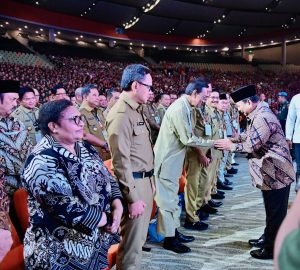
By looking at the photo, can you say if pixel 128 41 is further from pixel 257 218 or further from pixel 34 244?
pixel 34 244

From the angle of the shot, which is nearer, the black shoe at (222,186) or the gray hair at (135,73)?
the gray hair at (135,73)

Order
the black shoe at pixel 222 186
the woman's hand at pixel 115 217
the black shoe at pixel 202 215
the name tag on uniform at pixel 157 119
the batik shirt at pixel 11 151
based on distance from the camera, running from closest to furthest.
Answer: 1. the woman's hand at pixel 115 217
2. the batik shirt at pixel 11 151
3. the black shoe at pixel 202 215
4. the black shoe at pixel 222 186
5. the name tag on uniform at pixel 157 119

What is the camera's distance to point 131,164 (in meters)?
2.68

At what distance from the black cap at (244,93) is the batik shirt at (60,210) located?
1795 millimetres

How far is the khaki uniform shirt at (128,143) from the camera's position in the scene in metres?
2.53

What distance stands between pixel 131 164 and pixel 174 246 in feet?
4.25

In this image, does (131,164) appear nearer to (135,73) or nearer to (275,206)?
(135,73)

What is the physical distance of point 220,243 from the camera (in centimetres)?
383

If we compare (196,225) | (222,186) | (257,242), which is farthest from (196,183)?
(222,186)

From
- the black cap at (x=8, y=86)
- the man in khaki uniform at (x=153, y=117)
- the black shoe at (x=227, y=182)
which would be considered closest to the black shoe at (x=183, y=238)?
the black cap at (x=8, y=86)

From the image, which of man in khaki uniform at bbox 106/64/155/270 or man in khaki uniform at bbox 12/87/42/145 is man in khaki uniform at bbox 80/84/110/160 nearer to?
man in khaki uniform at bbox 12/87/42/145

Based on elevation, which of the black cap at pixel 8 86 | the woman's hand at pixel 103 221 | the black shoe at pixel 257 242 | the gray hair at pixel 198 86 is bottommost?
the black shoe at pixel 257 242

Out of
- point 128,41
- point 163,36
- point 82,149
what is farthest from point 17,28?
point 82,149

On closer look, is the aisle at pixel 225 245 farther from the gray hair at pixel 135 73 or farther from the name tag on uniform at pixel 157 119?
the name tag on uniform at pixel 157 119
